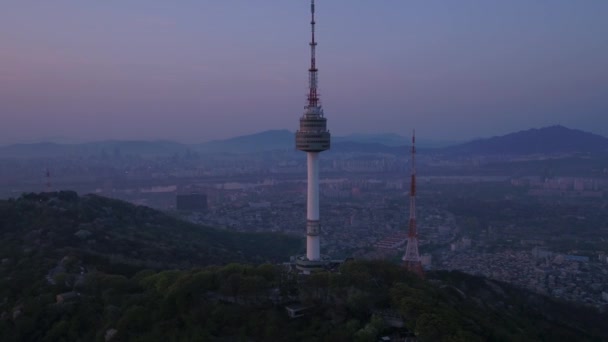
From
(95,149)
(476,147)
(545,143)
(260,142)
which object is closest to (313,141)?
(545,143)

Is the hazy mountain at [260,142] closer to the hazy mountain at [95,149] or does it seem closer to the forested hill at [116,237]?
the hazy mountain at [95,149]

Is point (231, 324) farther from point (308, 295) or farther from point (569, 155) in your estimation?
point (569, 155)

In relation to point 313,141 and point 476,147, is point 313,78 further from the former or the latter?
point 476,147

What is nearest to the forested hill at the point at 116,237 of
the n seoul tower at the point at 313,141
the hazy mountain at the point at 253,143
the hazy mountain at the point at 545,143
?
the n seoul tower at the point at 313,141

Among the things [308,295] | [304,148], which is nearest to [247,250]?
[304,148]

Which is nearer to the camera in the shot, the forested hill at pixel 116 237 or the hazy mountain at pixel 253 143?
the forested hill at pixel 116 237

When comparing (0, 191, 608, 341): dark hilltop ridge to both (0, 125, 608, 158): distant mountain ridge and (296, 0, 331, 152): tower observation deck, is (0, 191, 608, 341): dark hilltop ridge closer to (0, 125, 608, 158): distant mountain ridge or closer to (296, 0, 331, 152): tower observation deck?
(296, 0, 331, 152): tower observation deck
